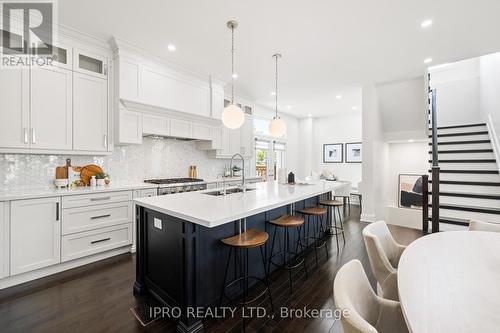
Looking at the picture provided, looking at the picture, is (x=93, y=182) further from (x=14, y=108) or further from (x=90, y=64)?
(x=90, y=64)

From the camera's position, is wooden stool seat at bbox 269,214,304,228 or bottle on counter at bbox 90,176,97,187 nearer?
wooden stool seat at bbox 269,214,304,228

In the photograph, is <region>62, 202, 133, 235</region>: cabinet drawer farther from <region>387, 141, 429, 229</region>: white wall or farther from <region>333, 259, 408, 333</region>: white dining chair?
<region>387, 141, 429, 229</region>: white wall

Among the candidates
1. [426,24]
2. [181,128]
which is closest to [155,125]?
[181,128]

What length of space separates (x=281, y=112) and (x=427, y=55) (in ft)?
13.8

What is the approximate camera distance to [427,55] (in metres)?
3.47

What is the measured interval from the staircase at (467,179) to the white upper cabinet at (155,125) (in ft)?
14.0

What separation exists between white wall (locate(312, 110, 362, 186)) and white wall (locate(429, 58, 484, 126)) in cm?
203

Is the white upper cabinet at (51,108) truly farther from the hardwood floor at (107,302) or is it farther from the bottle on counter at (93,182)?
the hardwood floor at (107,302)

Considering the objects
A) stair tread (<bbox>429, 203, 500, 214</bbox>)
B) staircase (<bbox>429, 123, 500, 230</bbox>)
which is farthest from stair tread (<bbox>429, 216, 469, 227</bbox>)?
stair tread (<bbox>429, 203, 500, 214</bbox>)

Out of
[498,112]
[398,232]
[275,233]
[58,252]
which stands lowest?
[398,232]

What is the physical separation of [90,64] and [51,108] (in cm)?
83

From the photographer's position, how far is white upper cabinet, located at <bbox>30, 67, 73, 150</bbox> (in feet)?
8.68

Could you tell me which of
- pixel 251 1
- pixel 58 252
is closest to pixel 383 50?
pixel 251 1

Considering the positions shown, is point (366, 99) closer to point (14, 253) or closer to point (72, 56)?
point (72, 56)
